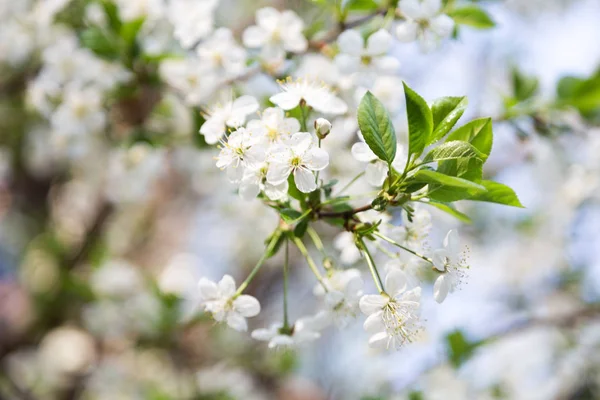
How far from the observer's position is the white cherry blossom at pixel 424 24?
107cm

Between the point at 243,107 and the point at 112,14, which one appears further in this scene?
the point at 112,14

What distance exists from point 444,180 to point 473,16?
739 mm

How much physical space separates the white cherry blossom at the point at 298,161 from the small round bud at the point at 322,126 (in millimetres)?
25

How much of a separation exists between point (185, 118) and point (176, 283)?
1.32 metres

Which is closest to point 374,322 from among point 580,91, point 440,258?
point 440,258

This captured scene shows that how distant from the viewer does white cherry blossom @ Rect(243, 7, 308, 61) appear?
124 cm

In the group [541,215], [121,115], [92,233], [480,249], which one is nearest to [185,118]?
[121,115]

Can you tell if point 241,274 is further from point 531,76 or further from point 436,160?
point 436,160

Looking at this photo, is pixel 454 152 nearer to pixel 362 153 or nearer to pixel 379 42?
pixel 362 153

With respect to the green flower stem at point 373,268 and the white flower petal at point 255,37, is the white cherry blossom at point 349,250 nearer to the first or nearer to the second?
the green flower stem at point 373,268

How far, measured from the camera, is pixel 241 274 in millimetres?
3619

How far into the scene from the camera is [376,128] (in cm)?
77

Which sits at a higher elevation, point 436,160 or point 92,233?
point 436,160

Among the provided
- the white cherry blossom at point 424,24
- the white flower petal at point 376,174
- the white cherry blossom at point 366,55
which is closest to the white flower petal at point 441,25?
the white cherry blossom at point 424,24
